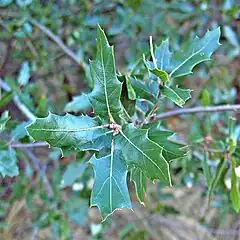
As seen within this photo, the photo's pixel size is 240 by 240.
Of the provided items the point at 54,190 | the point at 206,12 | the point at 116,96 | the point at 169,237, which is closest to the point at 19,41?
the point at 54,190

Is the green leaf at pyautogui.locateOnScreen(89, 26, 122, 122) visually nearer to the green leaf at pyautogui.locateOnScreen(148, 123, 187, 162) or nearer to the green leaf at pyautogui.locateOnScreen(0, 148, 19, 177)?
the green leaf at pyautogui.locateOnScreen(148, 123, 187, 162)

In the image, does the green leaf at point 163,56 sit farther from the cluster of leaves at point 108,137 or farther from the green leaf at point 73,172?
the green leaf at point 73,172

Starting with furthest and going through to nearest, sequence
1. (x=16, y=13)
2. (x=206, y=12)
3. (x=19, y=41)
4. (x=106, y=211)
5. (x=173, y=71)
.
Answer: (x=206, y=12) → (x=19, y=41) → (x=16, y=13) → (x=173, y=71) → (x=106, y=211)

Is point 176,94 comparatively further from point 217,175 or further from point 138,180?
point 217,175

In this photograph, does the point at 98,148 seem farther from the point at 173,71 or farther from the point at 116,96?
the point at 173,71

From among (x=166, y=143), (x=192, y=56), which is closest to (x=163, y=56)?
(x=192, y=56)

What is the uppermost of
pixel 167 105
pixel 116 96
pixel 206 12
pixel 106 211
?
pixel 116 96
